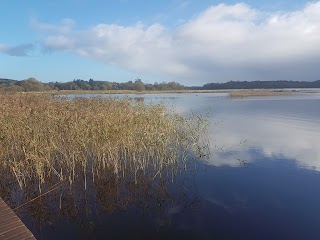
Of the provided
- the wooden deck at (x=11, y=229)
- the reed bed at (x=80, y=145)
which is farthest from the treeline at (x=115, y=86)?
the wooden deck at (x=11, y=229)

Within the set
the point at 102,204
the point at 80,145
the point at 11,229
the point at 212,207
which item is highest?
the point at 80,145

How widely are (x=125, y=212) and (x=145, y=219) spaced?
76 centimetres

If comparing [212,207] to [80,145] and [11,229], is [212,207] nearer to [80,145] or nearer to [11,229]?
[80,145]

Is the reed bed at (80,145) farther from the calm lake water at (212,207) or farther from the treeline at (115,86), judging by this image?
the treeline at (115,86)

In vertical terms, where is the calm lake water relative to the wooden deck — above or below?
below

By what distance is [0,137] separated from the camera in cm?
1074

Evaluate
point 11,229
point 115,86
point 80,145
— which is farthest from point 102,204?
point 115,86

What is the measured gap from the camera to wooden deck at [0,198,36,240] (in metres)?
5.38

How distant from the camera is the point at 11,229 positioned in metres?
5.66

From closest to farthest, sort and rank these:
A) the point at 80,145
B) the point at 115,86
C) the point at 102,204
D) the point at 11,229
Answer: the point at 11,229 → the point at 102,204 → the point at 80,145 → the point at 115,86

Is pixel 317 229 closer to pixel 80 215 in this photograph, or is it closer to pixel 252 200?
pixel 252 200

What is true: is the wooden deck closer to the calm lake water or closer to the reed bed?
the calm lake water

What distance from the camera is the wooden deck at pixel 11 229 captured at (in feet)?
17.7

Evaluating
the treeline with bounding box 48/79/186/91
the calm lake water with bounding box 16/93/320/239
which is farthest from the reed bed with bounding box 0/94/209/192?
the treeline with bounding box 48/79/186/91
